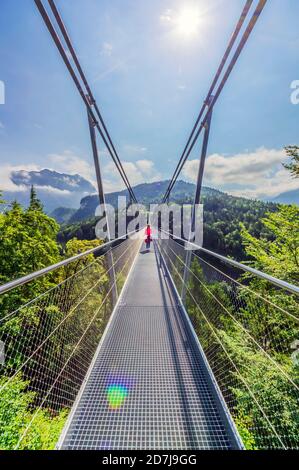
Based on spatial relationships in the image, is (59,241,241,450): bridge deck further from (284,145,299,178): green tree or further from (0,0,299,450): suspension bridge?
(284,145,299,178): green tree

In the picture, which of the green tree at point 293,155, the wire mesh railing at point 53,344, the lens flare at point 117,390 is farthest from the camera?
the green tree at point 293,155

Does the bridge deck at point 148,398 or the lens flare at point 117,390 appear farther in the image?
the lens flare at point 117,390

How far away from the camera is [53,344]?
1772 mm

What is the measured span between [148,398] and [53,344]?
0.83 metres

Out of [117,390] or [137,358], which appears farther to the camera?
[137,358]

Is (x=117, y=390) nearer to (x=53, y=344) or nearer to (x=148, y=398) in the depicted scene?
(x=148, y=398)

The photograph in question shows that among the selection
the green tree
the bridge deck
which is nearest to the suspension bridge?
the bridge deck

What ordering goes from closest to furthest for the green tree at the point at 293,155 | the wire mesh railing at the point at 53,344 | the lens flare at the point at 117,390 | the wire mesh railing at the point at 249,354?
1. the wire mesh railing at the point at 53,344
2. the lens flare at the point at 117,390
3. the wire mesh railing at the point at 249,354
4. the green tree at the point at 293,155

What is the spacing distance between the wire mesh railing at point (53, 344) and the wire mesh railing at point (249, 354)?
114 cm

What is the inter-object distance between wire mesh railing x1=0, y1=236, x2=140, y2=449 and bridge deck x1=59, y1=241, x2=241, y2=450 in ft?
0.61

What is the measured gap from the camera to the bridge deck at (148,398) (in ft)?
4.72

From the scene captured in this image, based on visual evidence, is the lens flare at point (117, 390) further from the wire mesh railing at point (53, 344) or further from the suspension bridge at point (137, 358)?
the wire mesh railing at point (53, 344)

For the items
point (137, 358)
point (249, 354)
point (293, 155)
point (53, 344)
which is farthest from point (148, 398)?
point (293, 155)

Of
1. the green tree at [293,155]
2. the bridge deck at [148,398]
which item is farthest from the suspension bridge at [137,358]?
the green tree at [293,155]
